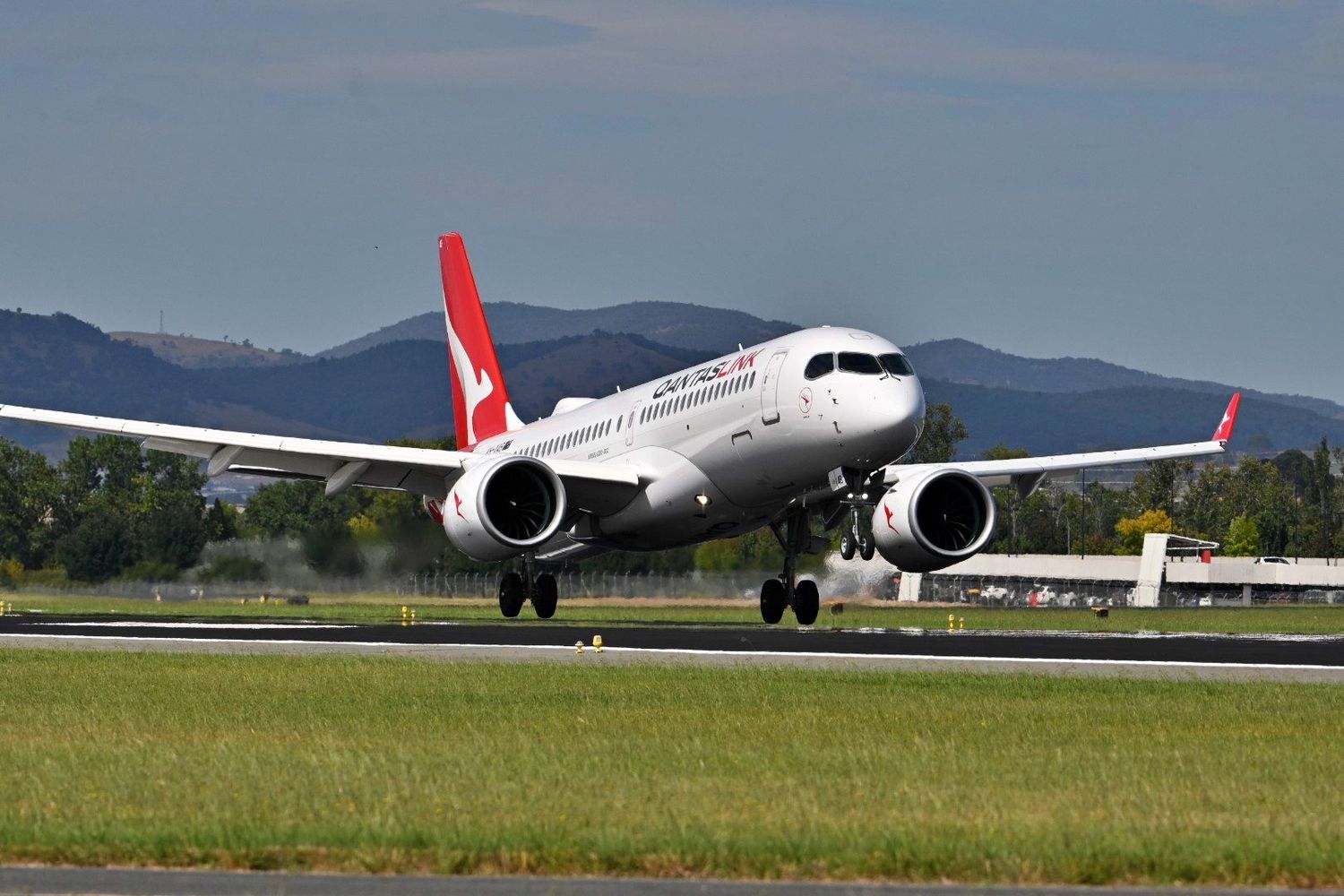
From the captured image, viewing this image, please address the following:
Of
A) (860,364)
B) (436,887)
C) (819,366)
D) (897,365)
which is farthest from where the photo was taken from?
(897,365)

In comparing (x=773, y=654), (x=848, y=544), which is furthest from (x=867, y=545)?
(x=773, y=654)

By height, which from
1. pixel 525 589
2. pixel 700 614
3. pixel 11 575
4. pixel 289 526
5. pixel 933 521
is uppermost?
pixel 289 526

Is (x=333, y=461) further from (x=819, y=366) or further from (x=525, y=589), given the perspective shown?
(x=819, y=366)

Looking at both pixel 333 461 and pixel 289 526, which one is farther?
pixel 289 526

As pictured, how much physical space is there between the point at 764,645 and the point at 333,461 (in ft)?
55.7

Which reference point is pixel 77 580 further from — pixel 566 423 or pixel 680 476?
pixel 680 476

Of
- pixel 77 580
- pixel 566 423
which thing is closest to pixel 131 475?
pixel 77 580

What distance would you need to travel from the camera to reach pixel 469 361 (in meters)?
60.8

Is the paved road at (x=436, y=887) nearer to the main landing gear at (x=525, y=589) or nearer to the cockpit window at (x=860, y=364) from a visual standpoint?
the cockpit window at (x=860, y=364)

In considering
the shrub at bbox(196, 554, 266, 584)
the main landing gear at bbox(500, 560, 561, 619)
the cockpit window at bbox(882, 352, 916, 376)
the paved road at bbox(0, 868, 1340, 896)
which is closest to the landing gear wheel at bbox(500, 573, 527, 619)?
the main landing gear at bbox(500, 560, 561, 619)

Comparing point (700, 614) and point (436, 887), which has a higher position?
point (700, 614)

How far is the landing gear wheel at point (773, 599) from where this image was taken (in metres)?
48.1

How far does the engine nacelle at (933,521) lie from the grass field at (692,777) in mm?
14257

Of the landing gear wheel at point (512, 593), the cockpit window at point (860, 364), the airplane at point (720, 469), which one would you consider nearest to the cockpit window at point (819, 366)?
the airplane at point (720, 469)
